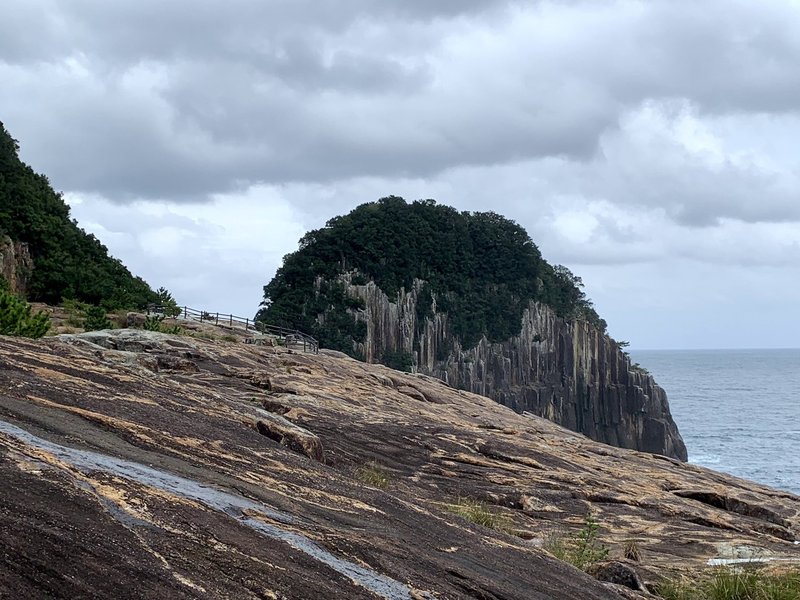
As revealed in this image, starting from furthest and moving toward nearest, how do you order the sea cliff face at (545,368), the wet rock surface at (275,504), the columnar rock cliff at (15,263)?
the sea cliff face at (545,368) → the columnar rock cliff at (15,263) → the wet rock surface at (275,504)

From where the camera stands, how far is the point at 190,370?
85.6 feet

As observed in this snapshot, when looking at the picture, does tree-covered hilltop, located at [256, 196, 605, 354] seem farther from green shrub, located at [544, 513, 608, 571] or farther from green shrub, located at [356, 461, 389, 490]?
green shrub, located at [544, 513, 608, 571]

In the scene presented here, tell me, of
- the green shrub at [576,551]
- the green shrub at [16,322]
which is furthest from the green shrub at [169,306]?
the green shrub at [576,551]

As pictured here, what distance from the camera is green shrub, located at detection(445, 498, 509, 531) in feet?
49.7

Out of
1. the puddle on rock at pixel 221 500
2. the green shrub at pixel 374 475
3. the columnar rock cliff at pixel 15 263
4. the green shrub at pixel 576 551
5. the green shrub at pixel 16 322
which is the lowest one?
the green shrub at pixel 576 551

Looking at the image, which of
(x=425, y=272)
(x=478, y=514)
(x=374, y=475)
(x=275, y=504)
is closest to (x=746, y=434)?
(x=425, y=272)

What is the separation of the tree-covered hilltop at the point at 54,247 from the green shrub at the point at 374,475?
35.3m

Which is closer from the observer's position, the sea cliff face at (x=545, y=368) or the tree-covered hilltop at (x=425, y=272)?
the tree-covered hilltop at (x=425, y=272)

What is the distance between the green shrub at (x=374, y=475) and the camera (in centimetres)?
1674

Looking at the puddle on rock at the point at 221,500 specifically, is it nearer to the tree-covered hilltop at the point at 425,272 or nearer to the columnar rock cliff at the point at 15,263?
the columnar rock cliff at the point at 15,263

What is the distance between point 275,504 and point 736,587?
6.48m

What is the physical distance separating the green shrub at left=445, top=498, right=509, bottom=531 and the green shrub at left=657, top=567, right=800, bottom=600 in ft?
10.1

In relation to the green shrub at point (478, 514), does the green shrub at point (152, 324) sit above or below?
above

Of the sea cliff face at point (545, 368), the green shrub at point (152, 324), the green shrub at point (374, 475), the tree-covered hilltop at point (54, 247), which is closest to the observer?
the green shrub at point (374, 475)
